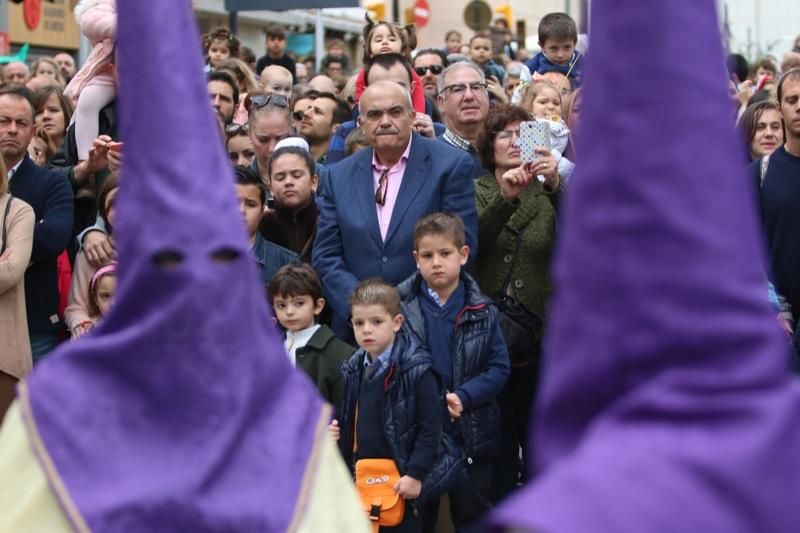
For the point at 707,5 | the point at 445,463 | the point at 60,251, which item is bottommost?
the point at 445,463

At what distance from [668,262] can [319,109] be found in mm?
7109

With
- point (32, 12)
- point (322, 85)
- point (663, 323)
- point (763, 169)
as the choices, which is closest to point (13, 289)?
point (763, 169)

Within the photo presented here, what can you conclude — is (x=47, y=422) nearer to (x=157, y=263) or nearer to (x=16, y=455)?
(x=16, y=455)

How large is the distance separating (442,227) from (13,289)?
1980 mm

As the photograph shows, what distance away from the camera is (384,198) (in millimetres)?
7012

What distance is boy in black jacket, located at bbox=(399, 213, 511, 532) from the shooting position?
21.5 feet

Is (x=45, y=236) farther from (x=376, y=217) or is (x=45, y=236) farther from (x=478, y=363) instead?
(x=478, y=363)

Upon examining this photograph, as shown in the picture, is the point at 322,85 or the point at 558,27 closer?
the point at 558,27

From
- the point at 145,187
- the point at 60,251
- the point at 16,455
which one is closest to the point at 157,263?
the point at 145,187

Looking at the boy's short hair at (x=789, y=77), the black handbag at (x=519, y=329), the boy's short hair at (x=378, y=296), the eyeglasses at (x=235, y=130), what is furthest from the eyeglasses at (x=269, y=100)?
the boy's short hair at (x=789, y=77)

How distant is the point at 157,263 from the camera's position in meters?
3.29

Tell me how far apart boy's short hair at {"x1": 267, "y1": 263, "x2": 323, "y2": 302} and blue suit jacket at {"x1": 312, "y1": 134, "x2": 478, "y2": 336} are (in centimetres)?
10

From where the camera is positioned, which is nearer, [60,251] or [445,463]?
[445,463]

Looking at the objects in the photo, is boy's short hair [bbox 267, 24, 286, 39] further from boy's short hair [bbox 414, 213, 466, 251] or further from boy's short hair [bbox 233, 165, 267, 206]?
boy's short hair [bbox 414, 213, 466, 251]
